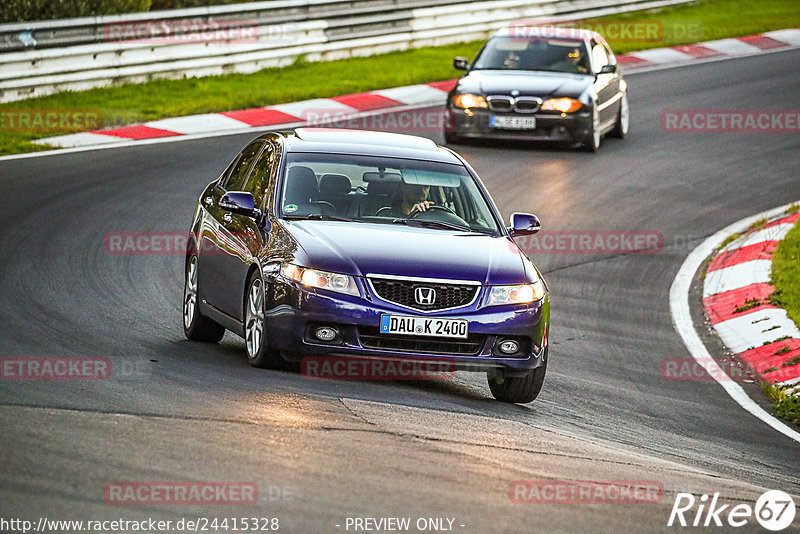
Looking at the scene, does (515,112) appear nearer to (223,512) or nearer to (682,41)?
(682,41)

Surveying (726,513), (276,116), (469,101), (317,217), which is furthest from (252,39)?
(726,513)

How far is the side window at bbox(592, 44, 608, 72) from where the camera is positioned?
21450 millimetres

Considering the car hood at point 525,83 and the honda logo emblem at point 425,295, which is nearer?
the honda logo emblem at point 425,295

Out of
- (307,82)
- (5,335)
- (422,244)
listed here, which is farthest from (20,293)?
(307,82)

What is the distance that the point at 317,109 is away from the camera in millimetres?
21859

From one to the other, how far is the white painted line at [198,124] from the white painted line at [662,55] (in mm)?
10638

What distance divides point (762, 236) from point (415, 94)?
351 inches

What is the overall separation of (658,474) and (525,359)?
194 centimetres

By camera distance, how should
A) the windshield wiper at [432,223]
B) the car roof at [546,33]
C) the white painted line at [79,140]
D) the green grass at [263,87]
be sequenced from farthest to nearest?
1. the car roof at [546,33]
2. the green grass at [263,87]
3. the white painted line at [79,140]
4. the windshield wiper at [432,223]

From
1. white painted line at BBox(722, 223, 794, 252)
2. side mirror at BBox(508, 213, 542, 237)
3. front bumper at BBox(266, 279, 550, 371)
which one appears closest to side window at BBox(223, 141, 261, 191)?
front bumper at BBox(266, 279, 550, 371)

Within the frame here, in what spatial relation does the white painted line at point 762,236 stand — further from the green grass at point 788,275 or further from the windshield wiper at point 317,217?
the windshield wiper at point 317,217

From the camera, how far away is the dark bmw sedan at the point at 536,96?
20109 mm

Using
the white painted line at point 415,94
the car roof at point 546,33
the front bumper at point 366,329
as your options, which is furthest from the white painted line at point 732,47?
the front bumper at point 366,329

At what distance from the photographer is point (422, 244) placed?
9188 mm
